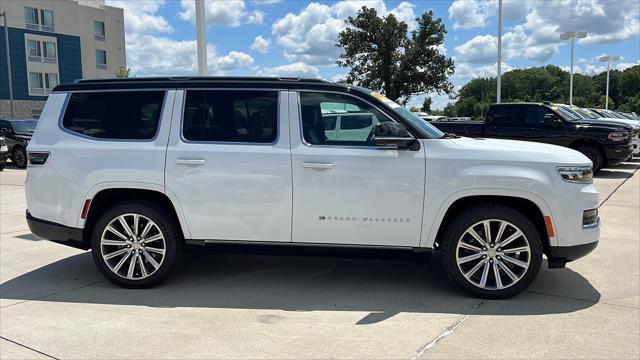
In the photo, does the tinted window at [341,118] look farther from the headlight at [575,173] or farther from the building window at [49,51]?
the building window at [49,51]

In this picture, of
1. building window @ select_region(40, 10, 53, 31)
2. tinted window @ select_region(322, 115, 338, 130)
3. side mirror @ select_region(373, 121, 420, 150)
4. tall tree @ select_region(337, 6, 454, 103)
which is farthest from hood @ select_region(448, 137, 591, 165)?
building window @ select_region(40, 10, 53, 31)

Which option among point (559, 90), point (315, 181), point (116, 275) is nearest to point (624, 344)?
point (315, 181)

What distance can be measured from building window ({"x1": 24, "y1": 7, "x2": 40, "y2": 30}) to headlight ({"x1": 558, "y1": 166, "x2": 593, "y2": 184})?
5580 cm

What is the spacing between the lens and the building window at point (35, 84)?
5059 cm

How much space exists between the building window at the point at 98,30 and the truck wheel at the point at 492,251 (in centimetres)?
5968

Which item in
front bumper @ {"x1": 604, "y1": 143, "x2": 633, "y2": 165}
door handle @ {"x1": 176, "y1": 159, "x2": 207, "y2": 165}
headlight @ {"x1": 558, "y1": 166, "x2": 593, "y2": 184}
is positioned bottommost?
front bumper @ {"x1": 604, "y1": 143, "x2": 633, "y2": 165}

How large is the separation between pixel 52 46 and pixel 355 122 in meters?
55.8

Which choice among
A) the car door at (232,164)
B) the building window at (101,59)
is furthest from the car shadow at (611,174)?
the building window at (101,59)

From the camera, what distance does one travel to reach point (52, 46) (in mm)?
52344

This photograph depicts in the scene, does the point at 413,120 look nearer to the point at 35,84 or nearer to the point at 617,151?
the point at 617,151

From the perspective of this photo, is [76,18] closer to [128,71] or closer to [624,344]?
[128,71]

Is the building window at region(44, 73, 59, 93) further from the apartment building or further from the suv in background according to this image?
the suv in background

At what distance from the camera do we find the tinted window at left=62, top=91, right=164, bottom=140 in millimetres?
5008

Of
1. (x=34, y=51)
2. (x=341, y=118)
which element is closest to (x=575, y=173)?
(x=341, y=118)
